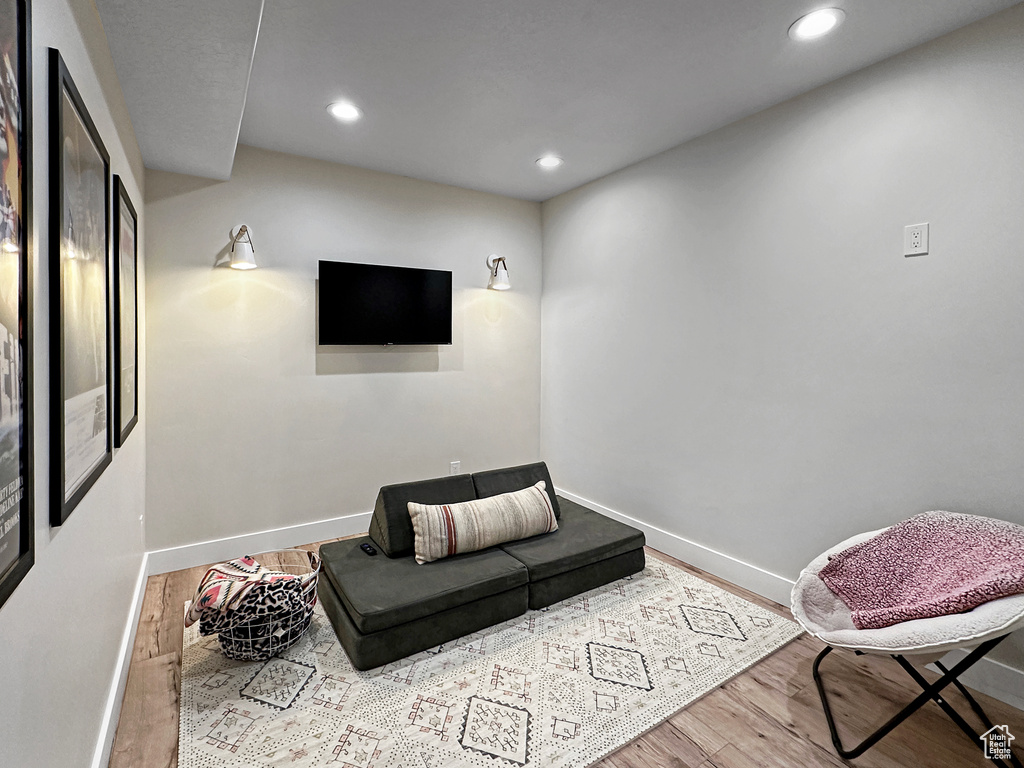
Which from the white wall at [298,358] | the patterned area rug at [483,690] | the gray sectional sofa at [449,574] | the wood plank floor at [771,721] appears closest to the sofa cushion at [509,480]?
the gray sectional sofa at [449,574]

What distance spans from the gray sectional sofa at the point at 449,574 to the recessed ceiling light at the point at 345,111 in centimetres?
199

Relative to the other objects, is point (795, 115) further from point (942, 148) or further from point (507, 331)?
point (507, 331)

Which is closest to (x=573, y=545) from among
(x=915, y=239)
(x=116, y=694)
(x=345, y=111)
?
(x=116, y=694)

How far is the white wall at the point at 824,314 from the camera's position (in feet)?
6.67

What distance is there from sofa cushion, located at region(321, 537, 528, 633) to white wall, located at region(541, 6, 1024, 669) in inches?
55.5

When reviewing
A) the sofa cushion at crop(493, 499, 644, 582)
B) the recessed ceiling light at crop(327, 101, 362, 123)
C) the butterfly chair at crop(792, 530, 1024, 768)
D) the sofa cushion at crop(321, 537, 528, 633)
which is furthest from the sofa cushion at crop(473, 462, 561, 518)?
the recessed ceiling light at crop(327, 101, 362, 123)

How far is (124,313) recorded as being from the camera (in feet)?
6.93

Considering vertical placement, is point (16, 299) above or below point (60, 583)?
above

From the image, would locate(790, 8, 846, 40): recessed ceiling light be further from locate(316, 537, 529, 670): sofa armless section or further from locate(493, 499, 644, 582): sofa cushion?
locate(316, 537, 529, 670): sofa armless section

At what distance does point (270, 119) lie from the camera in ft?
9.20

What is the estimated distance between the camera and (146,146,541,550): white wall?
307 cm

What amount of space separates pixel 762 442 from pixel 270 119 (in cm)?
319

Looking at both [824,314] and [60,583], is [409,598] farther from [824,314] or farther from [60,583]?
[824,314]

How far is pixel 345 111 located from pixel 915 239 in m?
2.77
